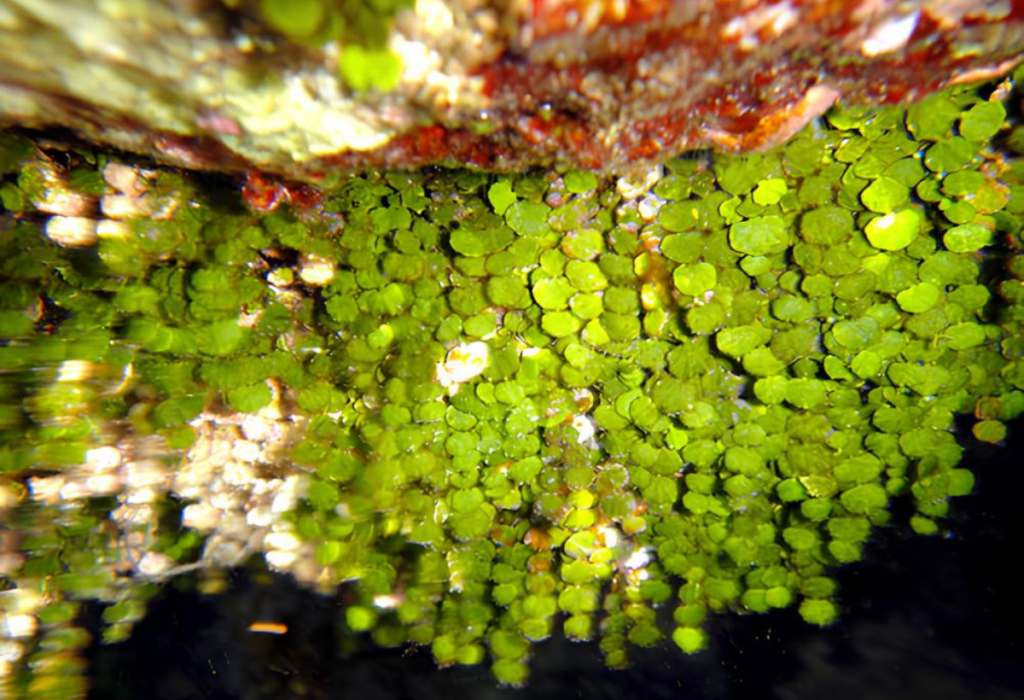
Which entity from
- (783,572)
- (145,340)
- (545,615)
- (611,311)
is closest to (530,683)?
(545,615)

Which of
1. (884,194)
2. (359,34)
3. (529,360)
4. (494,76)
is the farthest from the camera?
(529,360)

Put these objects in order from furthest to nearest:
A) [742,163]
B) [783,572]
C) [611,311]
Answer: [783,572] < [611,311] < [742,163]

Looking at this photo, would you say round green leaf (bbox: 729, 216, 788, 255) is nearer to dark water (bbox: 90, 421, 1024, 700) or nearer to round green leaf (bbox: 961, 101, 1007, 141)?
round green leaf (bbox: 961, 101, 1007, 141)

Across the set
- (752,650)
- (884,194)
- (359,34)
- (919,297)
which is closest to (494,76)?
(359,34)

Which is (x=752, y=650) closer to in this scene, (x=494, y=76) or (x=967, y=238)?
(x=967, y=238)

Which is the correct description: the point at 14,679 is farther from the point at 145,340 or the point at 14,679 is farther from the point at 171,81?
the point at 171,81

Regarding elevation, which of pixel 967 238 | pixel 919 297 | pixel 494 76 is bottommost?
pixel 919 297

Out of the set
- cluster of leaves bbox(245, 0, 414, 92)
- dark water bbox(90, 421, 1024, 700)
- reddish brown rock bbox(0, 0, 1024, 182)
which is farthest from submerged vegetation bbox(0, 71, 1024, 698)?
cluster of leaves bbox(245, 0, 414, 92)
